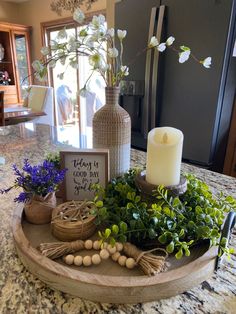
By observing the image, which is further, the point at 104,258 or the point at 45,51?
the point at 45,51

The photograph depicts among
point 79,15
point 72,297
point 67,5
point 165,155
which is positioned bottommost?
point 72,297

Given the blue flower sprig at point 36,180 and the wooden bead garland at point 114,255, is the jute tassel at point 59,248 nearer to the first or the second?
the wooden bead garland at point 114,255

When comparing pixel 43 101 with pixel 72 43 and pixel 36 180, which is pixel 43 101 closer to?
pixel 72 43

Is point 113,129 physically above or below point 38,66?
below

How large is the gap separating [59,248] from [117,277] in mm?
147

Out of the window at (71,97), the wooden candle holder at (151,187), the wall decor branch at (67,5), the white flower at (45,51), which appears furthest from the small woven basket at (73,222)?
the wall decor branch at (67,5)

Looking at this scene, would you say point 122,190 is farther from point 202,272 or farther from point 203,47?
point 203,47

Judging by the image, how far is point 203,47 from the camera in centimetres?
167

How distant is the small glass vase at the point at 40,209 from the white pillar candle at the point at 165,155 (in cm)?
27

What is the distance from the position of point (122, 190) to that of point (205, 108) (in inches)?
53.0

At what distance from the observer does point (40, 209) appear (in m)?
0.63

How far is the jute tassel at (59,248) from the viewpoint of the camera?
0.52 m

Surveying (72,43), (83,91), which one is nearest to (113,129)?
(83,91)

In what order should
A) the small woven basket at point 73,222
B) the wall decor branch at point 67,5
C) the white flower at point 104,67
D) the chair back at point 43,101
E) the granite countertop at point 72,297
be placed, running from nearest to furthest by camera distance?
the granite countertop at point 72,297 → the small woven basket at point 73,222 → the white flower at point 104,67 → the chair back at point 43,101 → the wall decor branch at point 67,5
